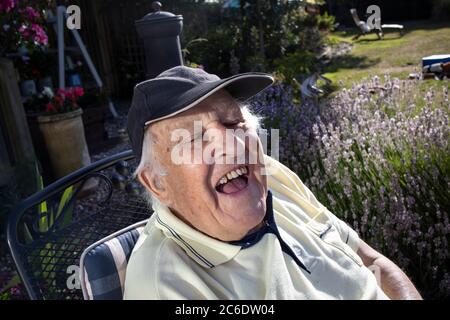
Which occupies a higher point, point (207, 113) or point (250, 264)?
point (207, 113)

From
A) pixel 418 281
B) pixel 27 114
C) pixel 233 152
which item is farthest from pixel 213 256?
pixel 27 114

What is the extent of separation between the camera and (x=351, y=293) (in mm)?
1447

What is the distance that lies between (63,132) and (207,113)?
3.83m

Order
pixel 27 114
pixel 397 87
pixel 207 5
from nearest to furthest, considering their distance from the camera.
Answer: pixel 397 87 → pixel 27 114 → pixel 207 5

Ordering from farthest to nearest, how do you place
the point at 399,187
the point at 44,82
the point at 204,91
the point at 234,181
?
the point at 44,82 → the point at 399,187 → the point at 234,181 → the point at 204,91

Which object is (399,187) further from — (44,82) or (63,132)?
(44,82)

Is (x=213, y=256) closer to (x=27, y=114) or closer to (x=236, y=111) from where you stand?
(x=236, y=111)

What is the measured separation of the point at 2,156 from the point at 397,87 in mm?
3695

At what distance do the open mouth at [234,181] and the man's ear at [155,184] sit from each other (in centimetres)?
17

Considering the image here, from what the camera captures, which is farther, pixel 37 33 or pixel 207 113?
pixel 37 33

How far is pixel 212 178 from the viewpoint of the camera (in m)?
1.32

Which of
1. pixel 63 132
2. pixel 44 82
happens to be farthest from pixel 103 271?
pixel 44 82

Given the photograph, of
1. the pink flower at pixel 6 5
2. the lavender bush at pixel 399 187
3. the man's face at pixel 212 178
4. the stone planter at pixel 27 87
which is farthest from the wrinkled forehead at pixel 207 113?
the stone planter at pixel 27 87

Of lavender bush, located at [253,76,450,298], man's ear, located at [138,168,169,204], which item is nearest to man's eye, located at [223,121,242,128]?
man's ear, located at [138,168,169,204]
